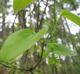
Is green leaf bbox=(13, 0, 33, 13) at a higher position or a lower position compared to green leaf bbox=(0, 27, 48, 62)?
higher

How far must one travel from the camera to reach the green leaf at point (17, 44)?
24 centimetres

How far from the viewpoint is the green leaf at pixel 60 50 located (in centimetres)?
31

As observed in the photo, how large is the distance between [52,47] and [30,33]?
9 cm

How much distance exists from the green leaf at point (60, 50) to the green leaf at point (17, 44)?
69 mm

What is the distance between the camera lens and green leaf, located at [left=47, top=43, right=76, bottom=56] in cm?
31

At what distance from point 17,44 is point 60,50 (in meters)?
0.09

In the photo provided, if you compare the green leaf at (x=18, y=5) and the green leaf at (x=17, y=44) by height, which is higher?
the green leaf at (x=18, y=5)

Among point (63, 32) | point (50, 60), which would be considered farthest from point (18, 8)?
point (63, 32)

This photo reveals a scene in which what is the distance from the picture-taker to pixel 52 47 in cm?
35

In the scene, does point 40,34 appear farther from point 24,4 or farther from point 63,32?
point 63,32

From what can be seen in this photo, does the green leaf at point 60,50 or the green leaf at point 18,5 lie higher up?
the green leaf at point 18,5

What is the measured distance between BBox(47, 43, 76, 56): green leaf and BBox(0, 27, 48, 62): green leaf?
0.23 ft

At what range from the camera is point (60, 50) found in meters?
0.32

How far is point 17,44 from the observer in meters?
0.25
